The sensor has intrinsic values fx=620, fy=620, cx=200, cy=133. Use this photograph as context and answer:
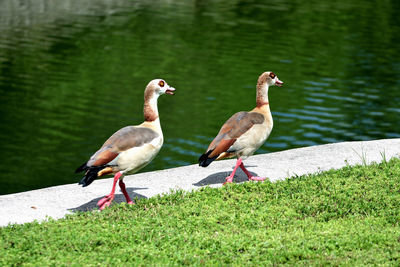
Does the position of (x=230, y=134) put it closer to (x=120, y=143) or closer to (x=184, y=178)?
(x=184, y=178)

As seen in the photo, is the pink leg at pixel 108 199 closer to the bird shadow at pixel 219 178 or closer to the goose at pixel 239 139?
the goose at pixel 239 139

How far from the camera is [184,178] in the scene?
35.1 feet

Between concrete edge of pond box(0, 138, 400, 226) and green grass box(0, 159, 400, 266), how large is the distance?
84cm

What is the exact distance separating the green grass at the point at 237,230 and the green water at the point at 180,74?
21.8 feet

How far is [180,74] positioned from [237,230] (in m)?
16.9

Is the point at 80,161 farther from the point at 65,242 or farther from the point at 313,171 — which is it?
the point at 65,242

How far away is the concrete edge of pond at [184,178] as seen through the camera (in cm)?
925

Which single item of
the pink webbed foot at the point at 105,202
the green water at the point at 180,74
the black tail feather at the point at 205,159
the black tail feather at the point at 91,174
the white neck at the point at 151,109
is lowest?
the green water at the point at 180,74

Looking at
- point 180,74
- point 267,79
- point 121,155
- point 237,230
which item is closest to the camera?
point 237,230

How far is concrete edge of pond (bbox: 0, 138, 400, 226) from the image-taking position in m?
9.25

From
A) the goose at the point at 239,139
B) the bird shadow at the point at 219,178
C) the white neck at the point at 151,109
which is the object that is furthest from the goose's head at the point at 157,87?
the bird shadow at the point at 219,178

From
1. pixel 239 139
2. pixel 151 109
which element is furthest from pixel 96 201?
pixel 239 139

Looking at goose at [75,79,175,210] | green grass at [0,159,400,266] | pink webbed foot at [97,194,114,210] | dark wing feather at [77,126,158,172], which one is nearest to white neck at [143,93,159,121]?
goose at [75,79,175,210]

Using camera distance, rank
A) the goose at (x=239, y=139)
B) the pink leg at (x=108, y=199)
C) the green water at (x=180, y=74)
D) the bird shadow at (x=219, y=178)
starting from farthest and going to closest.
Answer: the green water at (x=180, y=74), the bird shadow at (x=219, y=178), the goose at (x=239, y=139), the pink leg at (x=108, y=199)
